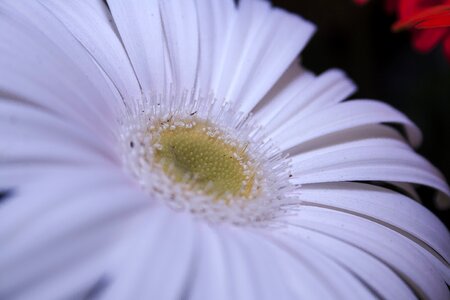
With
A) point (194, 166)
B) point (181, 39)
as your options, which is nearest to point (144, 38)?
point (181, 39)

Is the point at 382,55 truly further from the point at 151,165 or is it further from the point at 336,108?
the point at 151,165

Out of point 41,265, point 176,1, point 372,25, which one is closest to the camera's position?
point 41,265

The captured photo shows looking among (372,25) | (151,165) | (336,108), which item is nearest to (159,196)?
(151,165)

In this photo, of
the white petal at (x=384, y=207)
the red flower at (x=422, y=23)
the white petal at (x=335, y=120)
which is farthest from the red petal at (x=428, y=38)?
the white petal at (x=384, y=207)

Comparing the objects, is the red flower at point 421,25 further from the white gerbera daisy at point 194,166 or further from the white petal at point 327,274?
the white petal at point 327,274

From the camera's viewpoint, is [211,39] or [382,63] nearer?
[211,39]

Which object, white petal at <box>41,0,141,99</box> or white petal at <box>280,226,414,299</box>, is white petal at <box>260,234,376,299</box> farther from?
white petal at <box>41,0,141,99</box>

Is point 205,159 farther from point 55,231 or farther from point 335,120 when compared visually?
point 55,231
